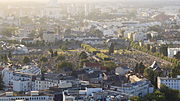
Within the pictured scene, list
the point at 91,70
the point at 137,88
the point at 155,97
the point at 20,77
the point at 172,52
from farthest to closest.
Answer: the point at 172,52, the point at 91,70, the point at 20,77, the point at 137,88, the point at 155,97

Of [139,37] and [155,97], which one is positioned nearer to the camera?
[155,97]

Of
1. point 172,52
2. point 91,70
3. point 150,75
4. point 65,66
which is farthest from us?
point 172,52

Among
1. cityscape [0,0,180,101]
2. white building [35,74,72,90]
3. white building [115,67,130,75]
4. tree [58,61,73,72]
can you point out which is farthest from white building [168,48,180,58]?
white building [35,74,72,90]

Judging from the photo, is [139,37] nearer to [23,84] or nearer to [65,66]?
[65,66]

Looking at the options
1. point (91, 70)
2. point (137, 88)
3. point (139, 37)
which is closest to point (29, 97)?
point (137, 88)

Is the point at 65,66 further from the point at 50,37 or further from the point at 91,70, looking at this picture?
the point at 50,37

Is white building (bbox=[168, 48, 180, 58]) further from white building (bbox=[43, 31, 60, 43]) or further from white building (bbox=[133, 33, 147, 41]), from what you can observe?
white building (bbox=[43, 31, 60, 43])

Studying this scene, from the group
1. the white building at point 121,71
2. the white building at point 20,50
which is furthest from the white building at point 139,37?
the white building at point 121,71

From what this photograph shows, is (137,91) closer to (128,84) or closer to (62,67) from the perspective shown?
(128,84)

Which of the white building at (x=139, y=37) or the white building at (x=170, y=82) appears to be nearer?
the white building at (x=170, y=82)

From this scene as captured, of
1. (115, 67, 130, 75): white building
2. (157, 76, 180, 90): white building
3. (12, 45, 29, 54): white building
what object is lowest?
(12, 45, 29, 54): white building

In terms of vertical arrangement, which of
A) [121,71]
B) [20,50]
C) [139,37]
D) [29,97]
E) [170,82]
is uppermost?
[29,97]

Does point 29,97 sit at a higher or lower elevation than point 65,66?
higher

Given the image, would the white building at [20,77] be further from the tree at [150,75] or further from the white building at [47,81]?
the tree at [150,75]
